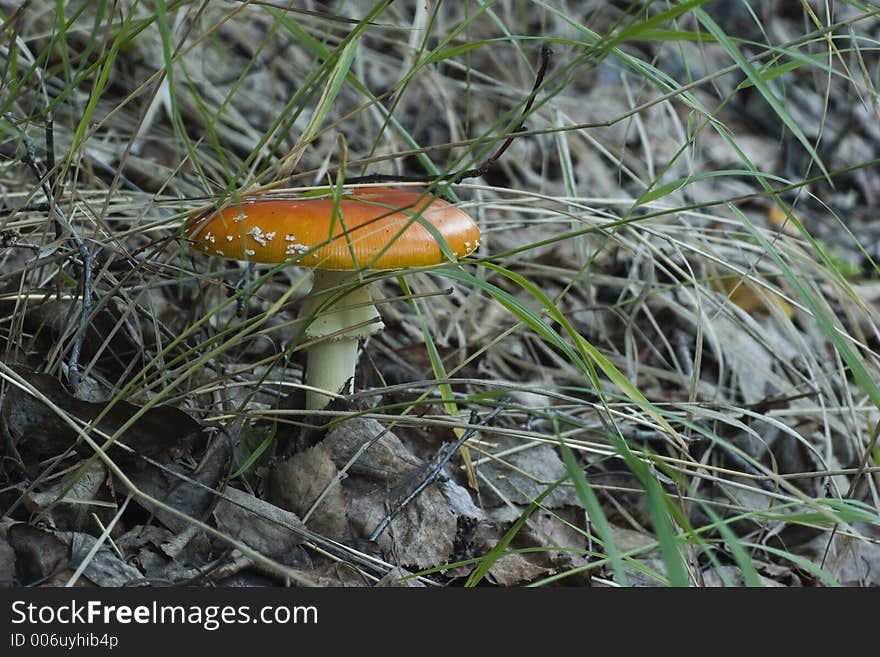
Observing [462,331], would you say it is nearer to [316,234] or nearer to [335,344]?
[335,344]

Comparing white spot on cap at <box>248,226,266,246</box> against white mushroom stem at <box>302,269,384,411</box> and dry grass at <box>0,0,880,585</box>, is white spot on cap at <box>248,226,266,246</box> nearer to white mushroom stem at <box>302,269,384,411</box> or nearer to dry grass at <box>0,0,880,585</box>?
dry grass at <box>0,0,880,585</box>

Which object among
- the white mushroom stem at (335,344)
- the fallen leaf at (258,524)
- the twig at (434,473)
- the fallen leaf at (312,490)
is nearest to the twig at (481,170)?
the white mushroom stem at (335,344)

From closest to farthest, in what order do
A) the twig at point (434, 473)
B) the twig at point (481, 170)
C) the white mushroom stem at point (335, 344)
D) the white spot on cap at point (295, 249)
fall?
the twig at point (481, 170), the white spot on cap at point (295, 249), the twig at point (434, 473), the white mushroom stem at point (335, 344)

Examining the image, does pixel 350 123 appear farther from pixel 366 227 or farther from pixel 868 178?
pixel 868 178

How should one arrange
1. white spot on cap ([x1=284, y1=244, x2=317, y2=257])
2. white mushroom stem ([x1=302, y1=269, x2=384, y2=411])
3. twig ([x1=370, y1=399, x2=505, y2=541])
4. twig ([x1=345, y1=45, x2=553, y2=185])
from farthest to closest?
white mushroom stem ([x1=302, y1=269, x2=384, y2=411]) < twig ([x1=370, y1=399, x2=505, y2=541]) < white spot on cap ([x1=284, y1=244, x2=317, y2=257]) < twig ([x1=345, y1=45, x2=553, y2=185])

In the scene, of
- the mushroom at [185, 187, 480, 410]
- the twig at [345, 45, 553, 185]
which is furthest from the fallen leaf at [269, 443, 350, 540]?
the twig at [345, 45, 553, 185]

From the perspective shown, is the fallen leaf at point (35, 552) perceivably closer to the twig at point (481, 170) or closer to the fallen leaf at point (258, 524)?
the fallen leaf at point (258, 524)

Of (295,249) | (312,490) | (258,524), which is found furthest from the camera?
(312,490)

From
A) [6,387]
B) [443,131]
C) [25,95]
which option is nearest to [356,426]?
[6,387]

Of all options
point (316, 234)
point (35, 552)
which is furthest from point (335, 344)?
point (35, 552)
